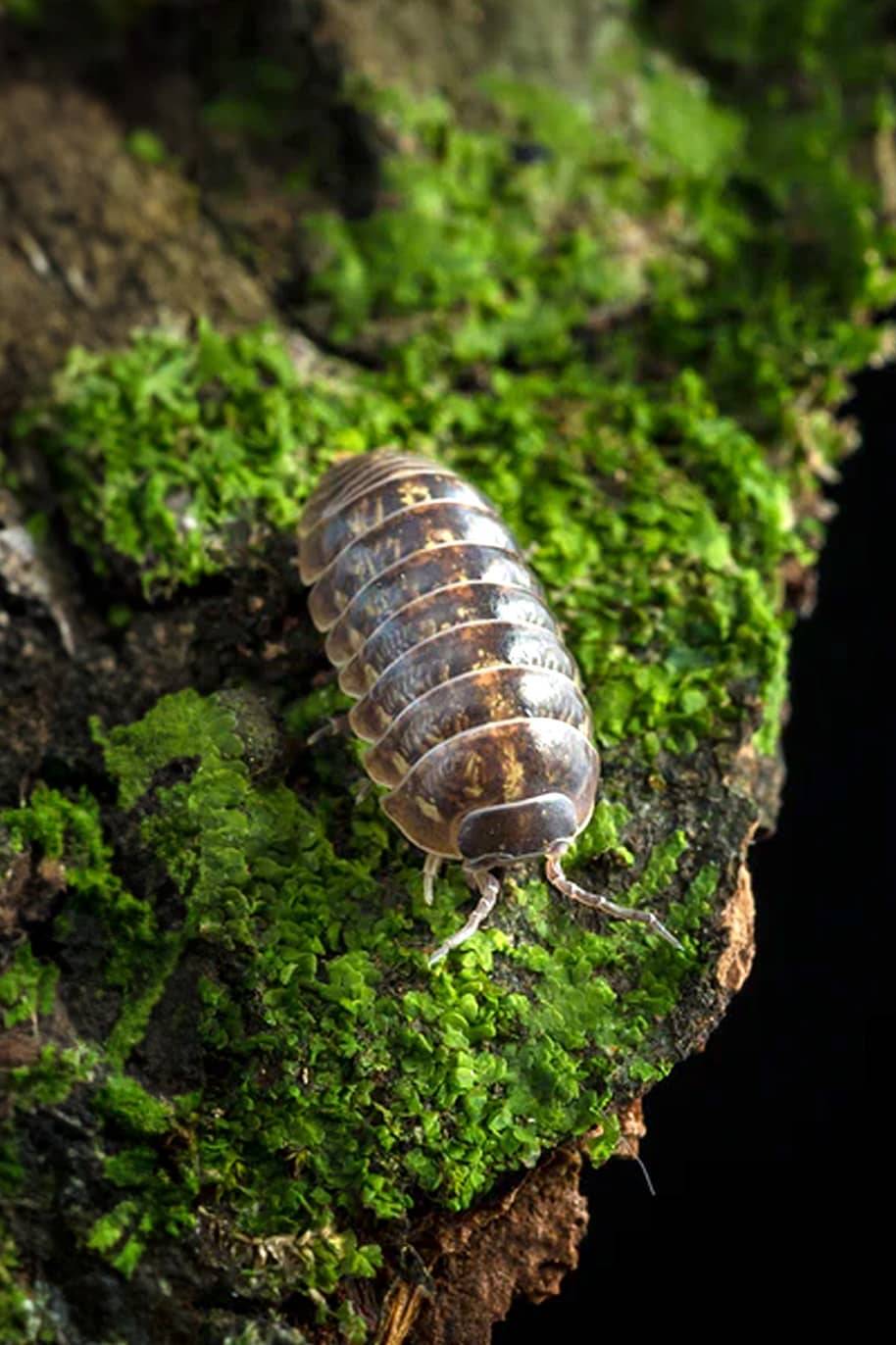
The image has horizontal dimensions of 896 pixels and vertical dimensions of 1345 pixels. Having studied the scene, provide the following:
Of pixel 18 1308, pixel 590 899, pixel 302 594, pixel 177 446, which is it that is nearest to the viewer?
pixel 18 1308

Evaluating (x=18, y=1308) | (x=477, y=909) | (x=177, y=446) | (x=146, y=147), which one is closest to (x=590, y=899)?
(x=477, y=909)

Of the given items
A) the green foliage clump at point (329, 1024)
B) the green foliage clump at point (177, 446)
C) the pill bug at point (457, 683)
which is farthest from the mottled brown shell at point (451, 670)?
the green foliage clump at point (177, 446)

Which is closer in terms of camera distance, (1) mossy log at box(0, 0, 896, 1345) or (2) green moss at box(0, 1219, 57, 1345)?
(2) green moss at box(0, 1219, 57, 1345)

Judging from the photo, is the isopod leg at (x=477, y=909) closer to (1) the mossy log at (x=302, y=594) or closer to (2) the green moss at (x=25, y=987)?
(1) the mossy log at (x=302, y=594)

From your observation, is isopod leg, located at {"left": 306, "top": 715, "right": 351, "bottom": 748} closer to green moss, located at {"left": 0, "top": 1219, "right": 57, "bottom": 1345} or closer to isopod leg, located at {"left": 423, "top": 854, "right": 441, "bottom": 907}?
isopod leg, located at {"left": 423, "top": 854, "right": 441, "bottom": 907}

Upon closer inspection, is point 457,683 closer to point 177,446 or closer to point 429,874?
point 429,874

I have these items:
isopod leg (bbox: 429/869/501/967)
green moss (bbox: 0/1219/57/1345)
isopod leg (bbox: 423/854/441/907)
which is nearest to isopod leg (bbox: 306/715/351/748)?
isopod leg (bbox: 423/854/441/907)

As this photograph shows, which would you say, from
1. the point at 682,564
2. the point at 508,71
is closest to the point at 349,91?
the point at 508,71

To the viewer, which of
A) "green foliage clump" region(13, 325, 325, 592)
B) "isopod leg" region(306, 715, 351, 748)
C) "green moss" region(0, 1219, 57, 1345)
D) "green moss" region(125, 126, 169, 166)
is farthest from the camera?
"green moss" region(125, 126, 169, 166)
